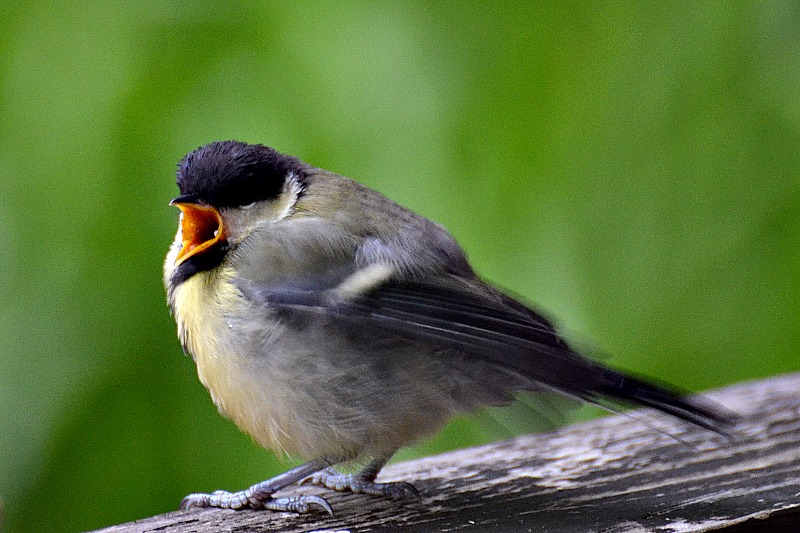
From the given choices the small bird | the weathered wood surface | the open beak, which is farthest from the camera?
the open beak

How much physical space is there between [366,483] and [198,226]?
24.6 inches

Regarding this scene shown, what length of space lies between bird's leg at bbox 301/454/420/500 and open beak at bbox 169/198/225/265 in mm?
516

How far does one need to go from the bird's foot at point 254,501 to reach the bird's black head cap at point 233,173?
0.58 meters

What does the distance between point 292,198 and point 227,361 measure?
1.47 ft

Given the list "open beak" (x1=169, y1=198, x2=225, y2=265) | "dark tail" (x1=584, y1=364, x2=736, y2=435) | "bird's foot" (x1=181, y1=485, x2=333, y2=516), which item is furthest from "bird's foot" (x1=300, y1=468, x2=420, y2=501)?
"open beak" (x1=169, y1=198, x2=225, y2=265)

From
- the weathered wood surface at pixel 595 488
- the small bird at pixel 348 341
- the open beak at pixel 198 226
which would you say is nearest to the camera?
the weathered wood surface at pixel 595 488

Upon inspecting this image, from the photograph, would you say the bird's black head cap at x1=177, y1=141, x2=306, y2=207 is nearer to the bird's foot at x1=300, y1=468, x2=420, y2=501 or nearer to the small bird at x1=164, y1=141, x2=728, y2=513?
the small bird at x1=164, y1=141, x2=728, y2=513

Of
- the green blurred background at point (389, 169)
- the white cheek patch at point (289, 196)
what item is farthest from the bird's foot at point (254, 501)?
the white cheek patch at point (289, 196)

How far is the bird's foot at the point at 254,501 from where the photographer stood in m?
1.93

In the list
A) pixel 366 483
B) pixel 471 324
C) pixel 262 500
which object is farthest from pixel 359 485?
pixel 471 324

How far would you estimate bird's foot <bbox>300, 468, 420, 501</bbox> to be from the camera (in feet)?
6.44

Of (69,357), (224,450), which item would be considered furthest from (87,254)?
(224,450)

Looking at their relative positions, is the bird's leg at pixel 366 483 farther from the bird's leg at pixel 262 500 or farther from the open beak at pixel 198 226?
the open beak at pixel 198 226

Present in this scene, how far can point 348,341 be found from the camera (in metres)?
1.98
